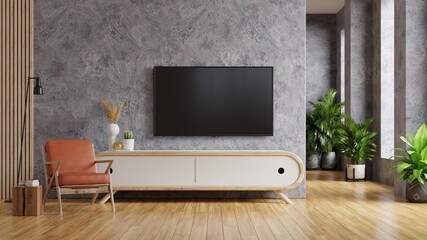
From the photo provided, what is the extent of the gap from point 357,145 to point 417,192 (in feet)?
10.2

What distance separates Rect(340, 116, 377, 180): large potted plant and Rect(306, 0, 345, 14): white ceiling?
351 centimetres

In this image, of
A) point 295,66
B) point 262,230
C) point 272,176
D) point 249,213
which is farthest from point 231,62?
point 262,230

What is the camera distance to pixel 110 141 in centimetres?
711

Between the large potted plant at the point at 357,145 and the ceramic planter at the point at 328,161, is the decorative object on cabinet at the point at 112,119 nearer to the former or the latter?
the large potted plant at the point at 357,145

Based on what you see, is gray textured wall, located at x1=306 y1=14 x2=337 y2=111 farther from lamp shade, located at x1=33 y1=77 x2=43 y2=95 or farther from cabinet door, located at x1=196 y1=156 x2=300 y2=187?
lamp shade, located at x1=33 y1=77 x2=43 y2=95

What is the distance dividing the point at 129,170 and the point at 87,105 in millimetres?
980

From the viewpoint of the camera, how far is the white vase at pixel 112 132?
7078 millimetres

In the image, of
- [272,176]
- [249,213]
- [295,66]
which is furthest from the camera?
[295,66]

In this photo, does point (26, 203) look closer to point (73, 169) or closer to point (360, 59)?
point (73, 169)

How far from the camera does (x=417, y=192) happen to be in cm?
682

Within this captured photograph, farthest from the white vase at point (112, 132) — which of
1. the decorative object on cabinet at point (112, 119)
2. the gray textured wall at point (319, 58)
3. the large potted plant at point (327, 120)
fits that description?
the gray textured wall at point (319, 58)

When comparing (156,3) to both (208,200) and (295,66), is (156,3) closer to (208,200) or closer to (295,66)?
(295,66)

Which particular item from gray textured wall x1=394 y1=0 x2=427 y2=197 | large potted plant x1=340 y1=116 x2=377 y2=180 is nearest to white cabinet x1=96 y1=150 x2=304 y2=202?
gray textured wall x1=394 y1=0 x2=427 y2=197

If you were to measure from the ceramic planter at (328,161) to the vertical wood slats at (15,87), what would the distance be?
7158 millimetres
